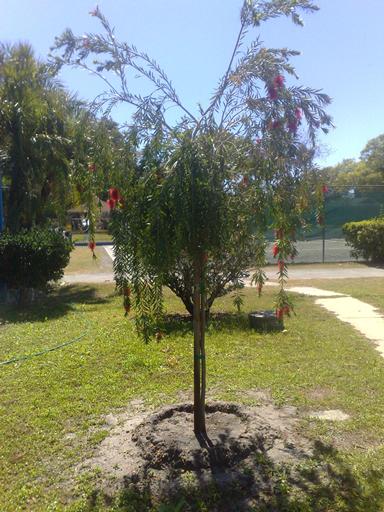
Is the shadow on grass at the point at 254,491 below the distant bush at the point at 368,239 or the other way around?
below

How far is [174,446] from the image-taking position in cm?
386

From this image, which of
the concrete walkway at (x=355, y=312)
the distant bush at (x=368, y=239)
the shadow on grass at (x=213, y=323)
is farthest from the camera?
the distant bush at (x=368, y=239)

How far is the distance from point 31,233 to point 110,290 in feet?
8.62

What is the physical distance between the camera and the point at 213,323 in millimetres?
8695

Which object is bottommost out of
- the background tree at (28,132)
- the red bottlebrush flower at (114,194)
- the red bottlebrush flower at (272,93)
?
the red bottlebrush flower at (114,194)

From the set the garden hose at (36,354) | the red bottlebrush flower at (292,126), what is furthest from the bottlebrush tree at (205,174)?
the garden hose at (36,354)

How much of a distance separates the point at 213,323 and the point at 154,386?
320cm

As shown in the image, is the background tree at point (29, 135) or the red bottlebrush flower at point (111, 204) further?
the background tree at point (29, 135)

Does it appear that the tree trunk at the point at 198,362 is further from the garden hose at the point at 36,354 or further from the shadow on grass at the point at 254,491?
the garden hose at the point at 36,354

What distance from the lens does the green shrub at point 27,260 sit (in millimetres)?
11430

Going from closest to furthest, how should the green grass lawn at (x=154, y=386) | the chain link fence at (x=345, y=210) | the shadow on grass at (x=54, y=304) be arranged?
the green grass lawn at (x=154, y=386) → the shadow on grass at (x=54, y=304) → the chain link fence at (x=345, y=210)

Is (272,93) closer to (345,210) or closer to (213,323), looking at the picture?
(213,323)

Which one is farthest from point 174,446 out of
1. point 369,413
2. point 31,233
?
point 31,233

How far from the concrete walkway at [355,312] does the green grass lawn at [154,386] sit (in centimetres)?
24
